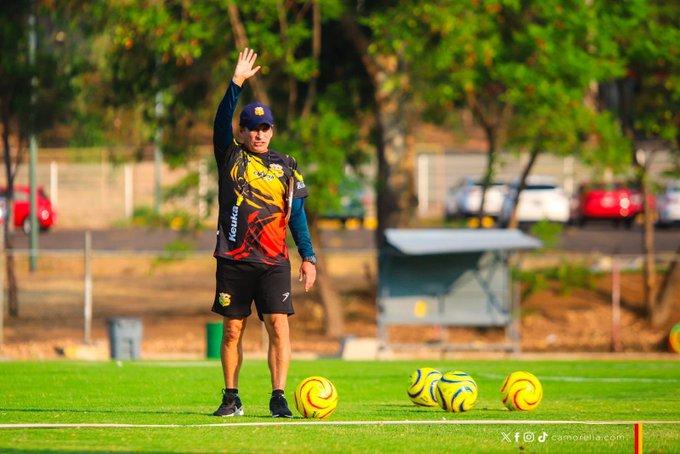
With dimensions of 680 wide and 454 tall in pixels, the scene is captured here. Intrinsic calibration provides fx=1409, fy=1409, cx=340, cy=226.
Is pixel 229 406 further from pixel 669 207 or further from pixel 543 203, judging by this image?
pixel 669 207

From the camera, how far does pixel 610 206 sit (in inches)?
2060

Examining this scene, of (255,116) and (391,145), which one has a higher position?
(391,145)

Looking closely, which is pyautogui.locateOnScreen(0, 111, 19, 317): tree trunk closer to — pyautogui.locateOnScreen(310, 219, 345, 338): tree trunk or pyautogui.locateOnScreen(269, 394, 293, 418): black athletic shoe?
pyautogui.locateOnScreen(310, 219, 345, 338): tree trunk

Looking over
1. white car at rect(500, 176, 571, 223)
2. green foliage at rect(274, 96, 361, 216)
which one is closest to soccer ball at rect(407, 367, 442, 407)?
green foliage at rect(274, 96, 361, 216)

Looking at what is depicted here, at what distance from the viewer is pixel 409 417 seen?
1089 centimetres

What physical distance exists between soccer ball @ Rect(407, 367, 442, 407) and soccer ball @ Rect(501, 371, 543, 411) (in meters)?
0.57

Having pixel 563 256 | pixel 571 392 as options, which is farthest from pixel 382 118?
pixel 571 392

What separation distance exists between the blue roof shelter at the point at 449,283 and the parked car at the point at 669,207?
27200 mm

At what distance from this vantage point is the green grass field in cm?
895

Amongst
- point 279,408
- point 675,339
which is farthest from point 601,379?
point 675,339

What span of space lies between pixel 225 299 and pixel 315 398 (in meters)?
0.99

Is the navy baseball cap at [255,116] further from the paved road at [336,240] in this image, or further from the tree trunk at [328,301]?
the paved road at [336,240]

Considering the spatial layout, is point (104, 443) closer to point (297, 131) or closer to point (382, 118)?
point (297, 131)

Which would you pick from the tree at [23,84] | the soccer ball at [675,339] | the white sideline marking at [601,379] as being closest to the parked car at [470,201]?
the tree at [23,84]
